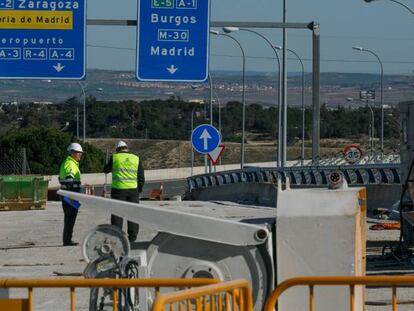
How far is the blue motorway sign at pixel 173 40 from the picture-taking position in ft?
89.5

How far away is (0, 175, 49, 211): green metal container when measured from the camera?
3475cm

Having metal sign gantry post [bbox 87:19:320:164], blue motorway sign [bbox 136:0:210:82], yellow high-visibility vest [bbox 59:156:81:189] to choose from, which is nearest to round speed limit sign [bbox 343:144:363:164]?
metal sign gantry post [bbox 87:19:320:164]

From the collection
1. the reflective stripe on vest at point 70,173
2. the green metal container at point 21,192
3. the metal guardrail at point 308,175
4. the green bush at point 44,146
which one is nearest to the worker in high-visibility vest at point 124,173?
the reflective stripe on vest at point 70,173

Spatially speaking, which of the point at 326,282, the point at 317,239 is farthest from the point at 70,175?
the point at 326,282

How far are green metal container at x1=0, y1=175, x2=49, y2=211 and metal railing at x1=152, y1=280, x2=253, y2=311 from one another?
27.8 meters

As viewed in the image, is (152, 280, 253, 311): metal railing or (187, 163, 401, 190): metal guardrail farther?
(187, 163, 401, 190): metal guardrail

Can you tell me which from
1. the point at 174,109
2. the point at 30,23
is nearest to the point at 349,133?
the point at 174,109

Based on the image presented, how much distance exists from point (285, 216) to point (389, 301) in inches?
160

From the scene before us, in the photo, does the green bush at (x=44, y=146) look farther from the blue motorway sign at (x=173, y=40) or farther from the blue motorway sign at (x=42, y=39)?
the blue motorway sign at (x=173, y=40)

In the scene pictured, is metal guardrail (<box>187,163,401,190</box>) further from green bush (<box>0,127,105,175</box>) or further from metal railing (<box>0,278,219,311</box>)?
green bush (<box>0,127,105,175</box>)

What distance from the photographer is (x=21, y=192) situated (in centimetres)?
3531

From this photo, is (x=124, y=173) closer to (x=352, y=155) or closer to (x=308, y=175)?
(x=308, y=175)

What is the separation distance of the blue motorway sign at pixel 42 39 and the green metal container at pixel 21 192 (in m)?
7.48

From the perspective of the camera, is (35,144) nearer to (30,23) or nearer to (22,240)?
(30,23)
